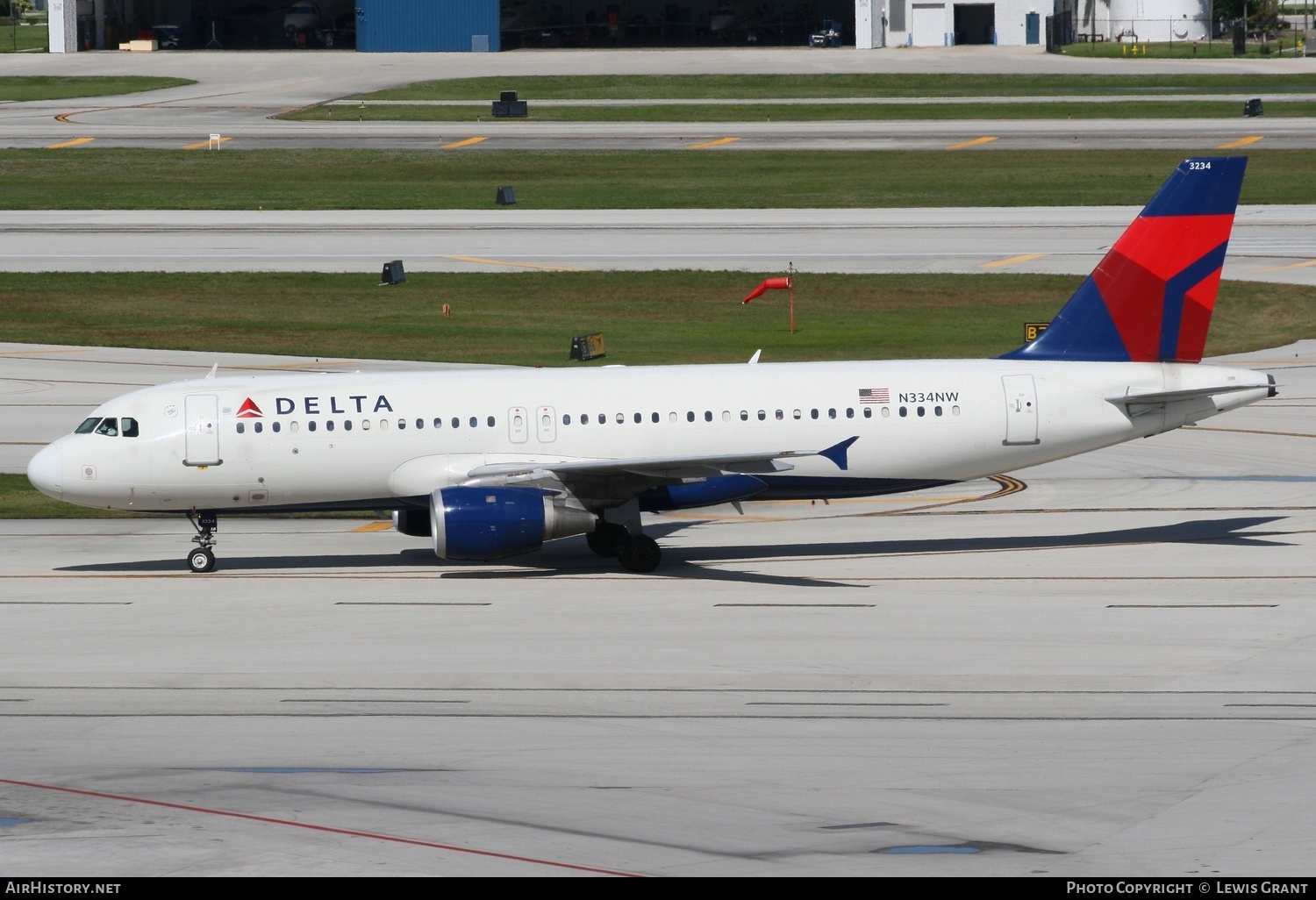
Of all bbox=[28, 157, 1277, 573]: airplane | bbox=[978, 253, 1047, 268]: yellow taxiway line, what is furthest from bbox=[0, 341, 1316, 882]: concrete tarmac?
bbox=[978, 253, 1047, 268]: yellow taxiway line

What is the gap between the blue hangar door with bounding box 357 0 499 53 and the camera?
14988cm

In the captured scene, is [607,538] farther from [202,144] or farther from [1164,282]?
[202,144]

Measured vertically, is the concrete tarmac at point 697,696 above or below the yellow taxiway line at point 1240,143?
below

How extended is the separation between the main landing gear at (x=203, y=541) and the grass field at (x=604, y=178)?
50.1m

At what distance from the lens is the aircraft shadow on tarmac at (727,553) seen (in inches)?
1289

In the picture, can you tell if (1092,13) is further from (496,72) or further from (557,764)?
(557,764)

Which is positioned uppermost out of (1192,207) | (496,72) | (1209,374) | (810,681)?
(496,72)

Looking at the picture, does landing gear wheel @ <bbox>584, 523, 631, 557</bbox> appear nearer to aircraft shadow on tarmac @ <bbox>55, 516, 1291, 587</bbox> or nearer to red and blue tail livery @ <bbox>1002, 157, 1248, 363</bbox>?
aircraft shadow on tarmac @ <bbox>55, 516, 1291, 587</bbox>

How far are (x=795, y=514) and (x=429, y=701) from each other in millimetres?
15788

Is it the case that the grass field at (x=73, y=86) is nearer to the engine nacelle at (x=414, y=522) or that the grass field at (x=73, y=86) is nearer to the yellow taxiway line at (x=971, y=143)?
the yellow taxiway line at (x=971, y=143)

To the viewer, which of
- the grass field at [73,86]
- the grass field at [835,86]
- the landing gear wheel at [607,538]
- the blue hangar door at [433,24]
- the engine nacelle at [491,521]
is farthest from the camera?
the blue hangar door at [433,24]

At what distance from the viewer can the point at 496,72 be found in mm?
135750

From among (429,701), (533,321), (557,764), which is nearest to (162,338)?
(533,321)

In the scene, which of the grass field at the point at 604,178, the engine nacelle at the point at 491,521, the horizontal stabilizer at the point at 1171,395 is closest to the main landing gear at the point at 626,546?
the engine nacelle at the point at 491,521
